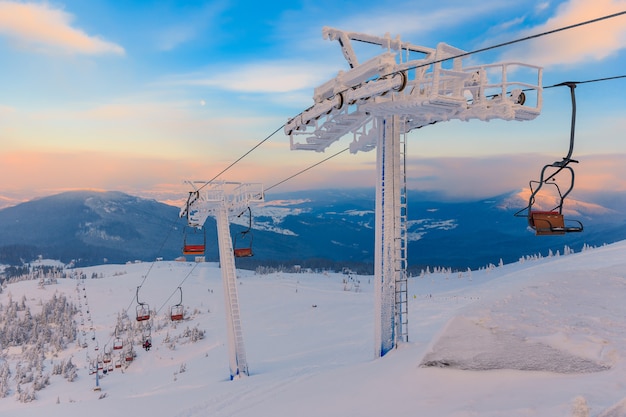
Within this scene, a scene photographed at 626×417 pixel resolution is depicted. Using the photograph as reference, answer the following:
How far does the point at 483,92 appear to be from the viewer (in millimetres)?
12297

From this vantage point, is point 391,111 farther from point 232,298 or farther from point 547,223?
point 232,298

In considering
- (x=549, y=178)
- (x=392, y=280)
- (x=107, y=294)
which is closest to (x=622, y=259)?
(x=392, y=280)

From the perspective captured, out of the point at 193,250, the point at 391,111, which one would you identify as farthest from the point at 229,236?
the point at 391,111

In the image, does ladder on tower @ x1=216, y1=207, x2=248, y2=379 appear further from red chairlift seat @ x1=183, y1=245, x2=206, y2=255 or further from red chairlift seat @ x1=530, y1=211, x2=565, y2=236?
red chairlift seat @ x1=530, y1=211, x2=565, y2=236

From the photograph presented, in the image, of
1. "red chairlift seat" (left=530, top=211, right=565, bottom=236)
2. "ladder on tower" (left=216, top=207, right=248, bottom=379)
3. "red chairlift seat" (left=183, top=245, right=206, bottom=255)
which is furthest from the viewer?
"red chairlift seat" (left=183, top=245, right=206, bottom=255)

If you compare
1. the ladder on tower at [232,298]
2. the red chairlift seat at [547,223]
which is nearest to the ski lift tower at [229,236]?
the ladder on tower at [232,298]

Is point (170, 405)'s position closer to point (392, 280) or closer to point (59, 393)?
point (392, 280)

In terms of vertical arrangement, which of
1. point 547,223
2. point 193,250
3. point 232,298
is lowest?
point 232,298

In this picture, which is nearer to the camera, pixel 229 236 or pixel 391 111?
pixel 391 111

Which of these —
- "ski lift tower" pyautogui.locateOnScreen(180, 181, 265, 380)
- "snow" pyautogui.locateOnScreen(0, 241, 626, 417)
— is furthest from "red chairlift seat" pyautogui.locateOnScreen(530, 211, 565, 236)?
"ski lift tower" pyautogui.locateOnScreen(180, 181, 265, 380)

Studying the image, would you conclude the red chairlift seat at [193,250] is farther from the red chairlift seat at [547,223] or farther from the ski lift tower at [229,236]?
the red chairlift seat at [547,223]

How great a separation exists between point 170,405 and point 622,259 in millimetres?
44578

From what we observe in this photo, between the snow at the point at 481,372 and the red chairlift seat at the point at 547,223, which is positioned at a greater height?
the red chairlift seat at the point at 547,223

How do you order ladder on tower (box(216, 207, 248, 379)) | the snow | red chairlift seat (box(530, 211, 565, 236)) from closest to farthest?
the snow < red chairlift seat (box(530, 211, 565, 236)) < ladder on tower (box(216, 207, 248, 379))
